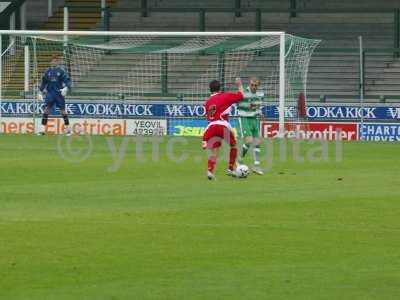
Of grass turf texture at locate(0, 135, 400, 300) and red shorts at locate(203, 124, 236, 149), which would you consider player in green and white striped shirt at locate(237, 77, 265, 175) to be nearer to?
grass turf texture at locate(0, 135, 400, 300)

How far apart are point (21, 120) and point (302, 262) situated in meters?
26.9

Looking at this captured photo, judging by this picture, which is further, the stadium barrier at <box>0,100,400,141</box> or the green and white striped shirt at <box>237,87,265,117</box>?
the stadium barrier at <box>0,100,400,141</box>

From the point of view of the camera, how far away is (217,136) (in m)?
24.4

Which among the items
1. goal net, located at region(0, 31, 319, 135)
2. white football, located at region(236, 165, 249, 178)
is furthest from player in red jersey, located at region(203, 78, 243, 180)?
goal net, located at region(0, 31, 319, 135)

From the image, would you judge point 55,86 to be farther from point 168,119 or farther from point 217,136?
point 217,136

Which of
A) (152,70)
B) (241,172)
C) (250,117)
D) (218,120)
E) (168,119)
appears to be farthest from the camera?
(152,70)

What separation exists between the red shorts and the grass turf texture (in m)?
0.69

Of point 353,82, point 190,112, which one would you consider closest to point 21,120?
point 190,112

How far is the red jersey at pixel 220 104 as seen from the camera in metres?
24.4

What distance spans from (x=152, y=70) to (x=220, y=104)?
17.3 m

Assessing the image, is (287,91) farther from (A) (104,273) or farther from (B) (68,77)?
(A) (104,273)

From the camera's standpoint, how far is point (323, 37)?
1922 inches

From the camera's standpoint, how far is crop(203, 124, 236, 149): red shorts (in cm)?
2430

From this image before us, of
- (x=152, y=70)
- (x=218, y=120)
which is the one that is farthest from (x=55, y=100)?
(x=218, y=120)
